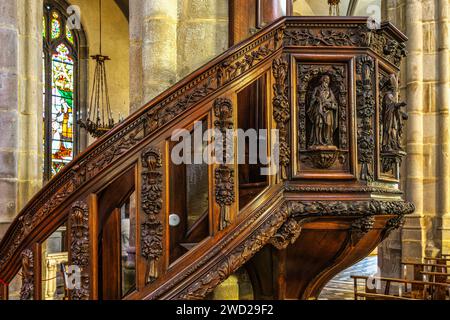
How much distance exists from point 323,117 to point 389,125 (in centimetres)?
56

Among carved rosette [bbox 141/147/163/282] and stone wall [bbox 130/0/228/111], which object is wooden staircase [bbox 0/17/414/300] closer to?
carved rosette [bbox 141/147/163/282]

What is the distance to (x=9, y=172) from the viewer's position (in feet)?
21.8

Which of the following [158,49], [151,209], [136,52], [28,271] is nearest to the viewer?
[151,209]

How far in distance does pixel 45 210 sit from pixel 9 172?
3.79 m

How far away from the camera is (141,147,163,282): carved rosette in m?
3.02

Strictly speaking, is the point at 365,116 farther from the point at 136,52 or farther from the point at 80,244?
the point at 136,52

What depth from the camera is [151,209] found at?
120 inches

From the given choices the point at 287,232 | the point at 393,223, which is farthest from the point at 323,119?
the point at 393,223

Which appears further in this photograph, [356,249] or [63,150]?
[63,150]

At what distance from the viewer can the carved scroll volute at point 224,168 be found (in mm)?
3035

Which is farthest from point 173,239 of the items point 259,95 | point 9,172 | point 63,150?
point 63,150

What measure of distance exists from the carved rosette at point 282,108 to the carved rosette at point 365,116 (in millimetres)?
444
